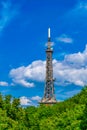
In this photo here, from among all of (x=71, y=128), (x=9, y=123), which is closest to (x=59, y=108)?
(x=9, y=123)

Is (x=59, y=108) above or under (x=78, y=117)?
above

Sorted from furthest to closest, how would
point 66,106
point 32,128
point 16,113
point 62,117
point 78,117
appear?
point 66,106, point 16,113, point 62,117, point 78,117, point 32,128

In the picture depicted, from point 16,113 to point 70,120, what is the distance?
13697 millimetres

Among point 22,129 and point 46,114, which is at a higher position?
point 46,114

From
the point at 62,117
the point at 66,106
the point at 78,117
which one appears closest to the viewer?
the point at 78,117

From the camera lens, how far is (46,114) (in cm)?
11212

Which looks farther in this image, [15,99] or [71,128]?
[15,99]

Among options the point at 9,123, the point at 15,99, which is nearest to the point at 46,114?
the point at 15,99

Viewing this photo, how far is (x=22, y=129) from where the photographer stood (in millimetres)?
75750

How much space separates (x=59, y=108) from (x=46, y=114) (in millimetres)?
2976

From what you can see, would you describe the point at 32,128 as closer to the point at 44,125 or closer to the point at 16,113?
the point at 44,125

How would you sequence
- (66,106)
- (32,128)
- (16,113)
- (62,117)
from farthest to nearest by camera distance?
(66,106) → (16,113) → (62,117) → (32,128)

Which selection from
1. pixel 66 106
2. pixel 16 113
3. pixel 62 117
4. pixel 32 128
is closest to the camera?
pixel 32 128

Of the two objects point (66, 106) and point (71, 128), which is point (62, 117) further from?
point (66, 106)
